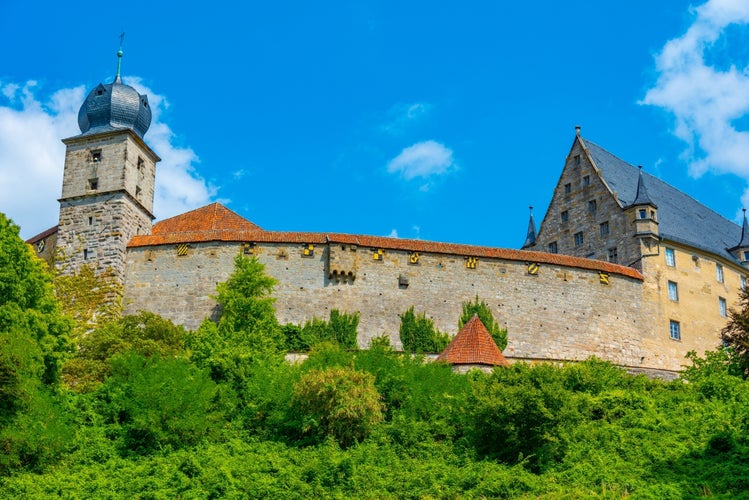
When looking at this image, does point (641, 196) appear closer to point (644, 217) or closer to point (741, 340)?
point (644, 217)

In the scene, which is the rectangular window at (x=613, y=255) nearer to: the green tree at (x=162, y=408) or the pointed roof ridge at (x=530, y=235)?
the pointed roof ridge at (x=530, y=235)

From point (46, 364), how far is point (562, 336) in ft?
79.3

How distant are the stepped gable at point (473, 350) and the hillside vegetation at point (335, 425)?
5.59 feet

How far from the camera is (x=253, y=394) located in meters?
37.1

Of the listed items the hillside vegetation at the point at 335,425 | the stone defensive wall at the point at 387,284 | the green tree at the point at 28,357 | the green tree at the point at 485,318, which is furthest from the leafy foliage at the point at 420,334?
the green tree at the point at 28,357

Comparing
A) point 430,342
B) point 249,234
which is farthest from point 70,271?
point 430,342

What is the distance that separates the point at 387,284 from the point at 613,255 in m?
14.8

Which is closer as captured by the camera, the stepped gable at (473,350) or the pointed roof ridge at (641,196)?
the stepped gable at (473,350)

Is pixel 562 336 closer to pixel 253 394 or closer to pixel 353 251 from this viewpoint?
pixel 353 251

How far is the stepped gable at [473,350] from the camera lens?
39750 millimetres

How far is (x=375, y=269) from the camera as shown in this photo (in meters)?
48.7

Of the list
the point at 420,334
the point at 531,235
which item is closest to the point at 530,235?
the point at 531,235

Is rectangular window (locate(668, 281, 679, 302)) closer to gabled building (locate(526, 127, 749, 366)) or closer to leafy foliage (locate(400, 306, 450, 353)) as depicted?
gabled building (locate(526, 127, 749, 366))

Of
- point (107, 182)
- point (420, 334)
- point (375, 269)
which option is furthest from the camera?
point (107, 182)
